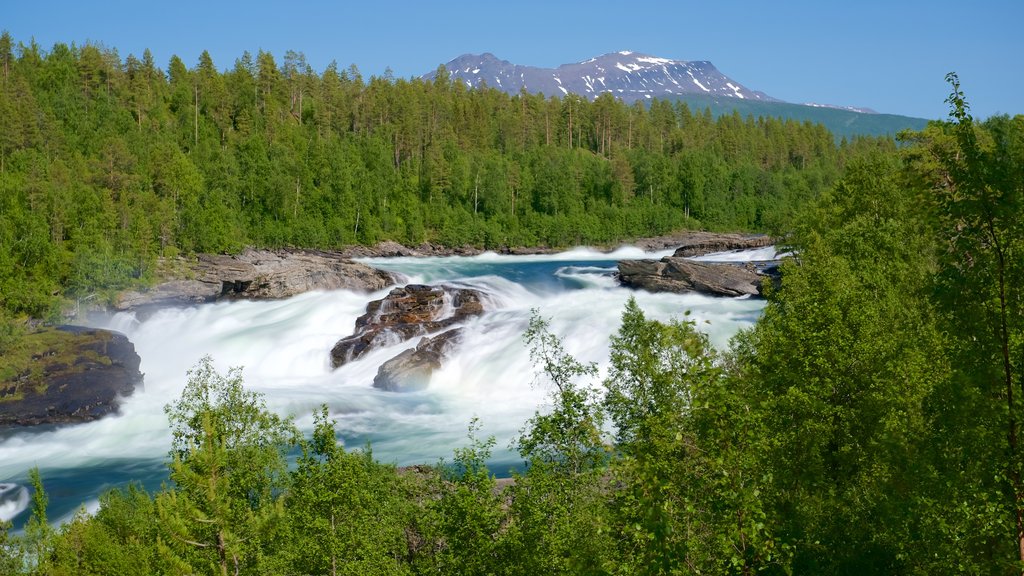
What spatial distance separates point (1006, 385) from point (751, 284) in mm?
52293

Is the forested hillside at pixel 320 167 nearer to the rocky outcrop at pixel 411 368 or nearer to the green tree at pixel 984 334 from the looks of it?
the rocky outcrop at pixel 411 368

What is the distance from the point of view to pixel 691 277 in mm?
61969

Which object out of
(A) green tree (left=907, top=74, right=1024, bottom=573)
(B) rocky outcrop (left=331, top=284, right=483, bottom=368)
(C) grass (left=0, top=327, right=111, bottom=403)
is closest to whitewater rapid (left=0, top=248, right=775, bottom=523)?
(B) rocky outcrop (left=331, top=284, right=483, bottom=368)

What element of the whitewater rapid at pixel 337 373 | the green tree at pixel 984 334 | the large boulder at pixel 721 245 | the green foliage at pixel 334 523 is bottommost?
the whitewater rapid at pixel 337 373

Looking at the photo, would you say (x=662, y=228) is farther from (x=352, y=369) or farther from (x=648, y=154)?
(x=352, y=369)

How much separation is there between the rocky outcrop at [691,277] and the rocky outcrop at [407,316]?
14.3 metres

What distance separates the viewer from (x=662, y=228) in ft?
405

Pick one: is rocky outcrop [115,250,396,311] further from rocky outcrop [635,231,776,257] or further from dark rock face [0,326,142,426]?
rocky outcrop [635,231,776,257]

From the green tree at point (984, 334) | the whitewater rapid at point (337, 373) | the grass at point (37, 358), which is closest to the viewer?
the green tree at point (984, 334)

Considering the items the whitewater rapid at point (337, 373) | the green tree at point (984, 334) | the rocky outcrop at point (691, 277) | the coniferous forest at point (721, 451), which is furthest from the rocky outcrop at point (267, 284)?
the green tree at point (984, 334)

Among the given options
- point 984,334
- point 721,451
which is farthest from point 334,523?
point 984,334

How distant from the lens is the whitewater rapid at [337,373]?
35.5 metres

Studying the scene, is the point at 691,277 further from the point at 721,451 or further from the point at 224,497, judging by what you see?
the point at 721,451

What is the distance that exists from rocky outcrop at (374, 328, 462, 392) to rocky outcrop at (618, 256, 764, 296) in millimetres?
20991
